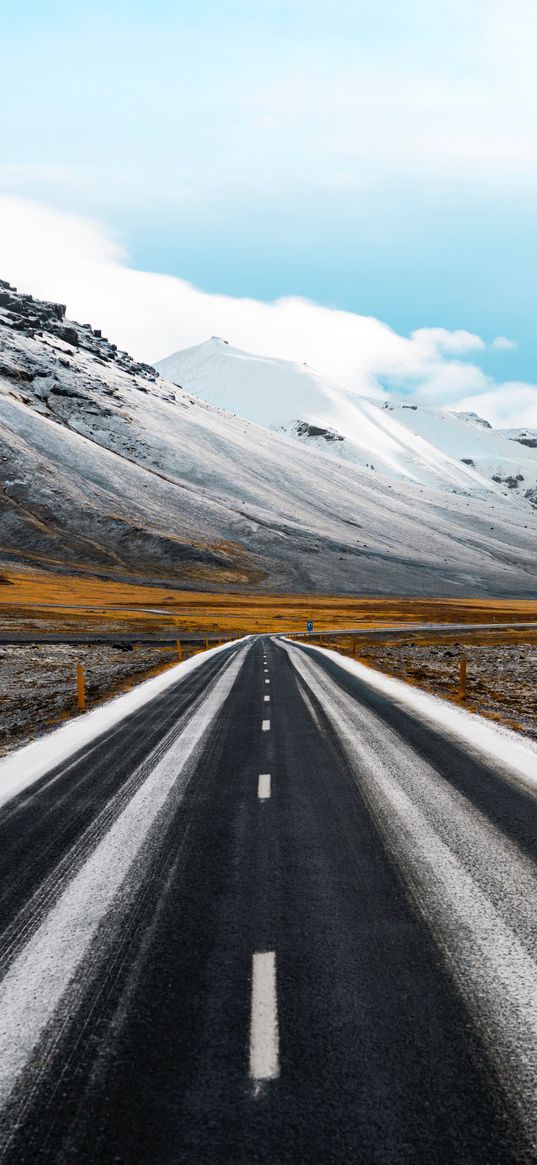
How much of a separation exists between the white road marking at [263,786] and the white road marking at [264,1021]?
4.65 metres

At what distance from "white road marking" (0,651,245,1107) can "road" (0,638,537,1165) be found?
0.02 meters

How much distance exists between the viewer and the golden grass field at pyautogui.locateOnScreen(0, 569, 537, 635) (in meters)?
82.8

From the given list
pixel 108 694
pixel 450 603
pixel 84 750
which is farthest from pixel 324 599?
pixel 84 750

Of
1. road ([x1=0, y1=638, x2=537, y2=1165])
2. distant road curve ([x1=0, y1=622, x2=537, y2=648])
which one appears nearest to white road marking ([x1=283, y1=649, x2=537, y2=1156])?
road ([x1=0, y1=638, x2=537, y2=1165])

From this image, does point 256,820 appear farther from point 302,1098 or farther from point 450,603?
point 450,603

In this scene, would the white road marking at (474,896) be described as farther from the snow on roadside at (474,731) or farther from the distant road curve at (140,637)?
the distant road curve at (140,637)

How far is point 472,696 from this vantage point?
22.2 metres

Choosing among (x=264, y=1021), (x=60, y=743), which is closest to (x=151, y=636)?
(x=60, y=743)

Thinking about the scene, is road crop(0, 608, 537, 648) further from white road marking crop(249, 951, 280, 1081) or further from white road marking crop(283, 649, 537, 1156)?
white road marking crop(249, 951, 280, 1081)

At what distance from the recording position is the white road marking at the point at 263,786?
9883mm

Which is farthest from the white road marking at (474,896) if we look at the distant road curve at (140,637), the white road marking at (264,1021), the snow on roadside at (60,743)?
the distant road curve at (140,637)

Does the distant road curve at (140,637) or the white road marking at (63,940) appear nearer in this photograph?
the white road marking at (63,940)

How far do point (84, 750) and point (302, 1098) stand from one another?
1044cm

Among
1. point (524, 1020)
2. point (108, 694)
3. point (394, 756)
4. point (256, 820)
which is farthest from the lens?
point (108, 694)
